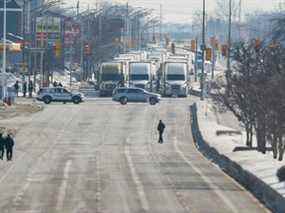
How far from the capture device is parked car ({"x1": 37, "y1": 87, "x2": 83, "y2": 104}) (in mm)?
77375

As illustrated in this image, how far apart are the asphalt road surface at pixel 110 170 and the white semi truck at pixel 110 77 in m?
20.4

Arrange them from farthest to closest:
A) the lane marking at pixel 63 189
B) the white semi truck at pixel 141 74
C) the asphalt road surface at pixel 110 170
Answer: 1. the white semi truck at pixel 141 74
2. the asphalt road surface at pixel 110 170
3. the lane marking at pixel 63 189

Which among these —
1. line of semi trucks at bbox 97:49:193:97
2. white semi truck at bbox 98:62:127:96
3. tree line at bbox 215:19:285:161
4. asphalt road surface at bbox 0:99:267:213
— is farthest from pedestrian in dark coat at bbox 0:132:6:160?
white semi truck at bbox 98:62:127:96

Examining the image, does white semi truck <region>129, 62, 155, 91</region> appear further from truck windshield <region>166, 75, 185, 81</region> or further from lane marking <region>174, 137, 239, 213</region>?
lane marking <region>174, 137, 239, 213</region>

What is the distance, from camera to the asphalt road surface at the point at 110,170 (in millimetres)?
30719

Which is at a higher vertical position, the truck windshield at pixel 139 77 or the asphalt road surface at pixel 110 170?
the truck windshield at pixel 139 77

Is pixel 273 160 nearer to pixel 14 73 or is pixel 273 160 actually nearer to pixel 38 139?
pixel 38 139

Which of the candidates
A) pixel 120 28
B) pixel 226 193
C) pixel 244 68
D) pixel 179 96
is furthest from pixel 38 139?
pixel 120 28

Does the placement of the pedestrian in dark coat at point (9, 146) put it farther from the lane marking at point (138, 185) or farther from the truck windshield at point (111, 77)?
the truck windshield at point (111, 77)

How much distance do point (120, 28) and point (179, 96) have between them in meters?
70.9

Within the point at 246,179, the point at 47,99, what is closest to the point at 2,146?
the point at 246,179

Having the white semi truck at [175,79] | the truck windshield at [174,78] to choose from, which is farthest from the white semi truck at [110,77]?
the truck windshield at [174,78]

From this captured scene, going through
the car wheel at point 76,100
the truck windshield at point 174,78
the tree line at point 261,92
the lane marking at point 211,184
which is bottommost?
the car wheel at point 76,100

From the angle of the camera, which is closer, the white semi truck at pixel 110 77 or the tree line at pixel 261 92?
the tree line at pixel 261 92
